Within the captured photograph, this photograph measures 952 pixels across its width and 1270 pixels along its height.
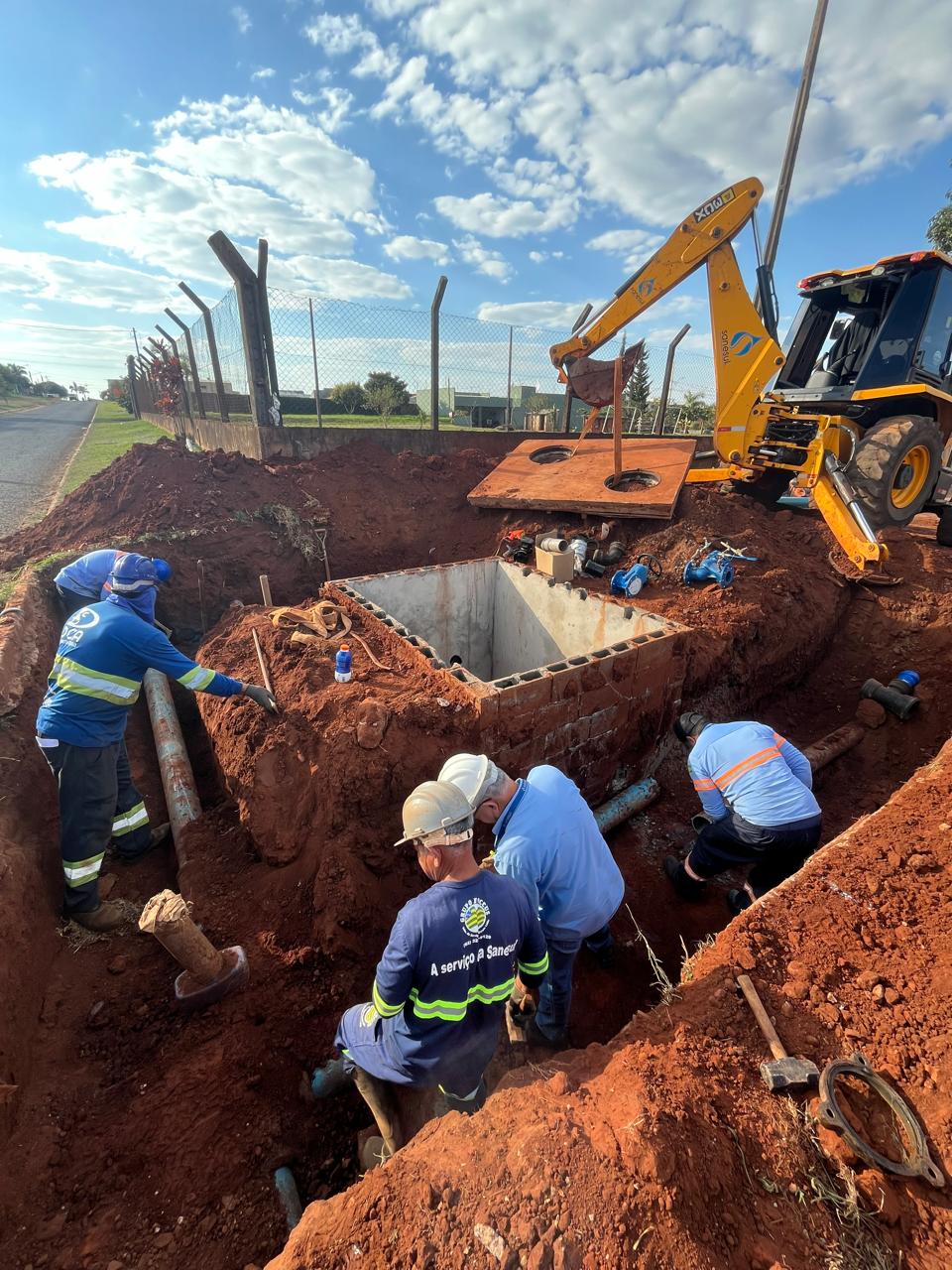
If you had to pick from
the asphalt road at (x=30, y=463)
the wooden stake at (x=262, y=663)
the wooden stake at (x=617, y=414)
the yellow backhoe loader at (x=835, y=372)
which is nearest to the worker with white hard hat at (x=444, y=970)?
the wooden stake at (x=262, y=663)

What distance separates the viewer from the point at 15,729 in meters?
4.04

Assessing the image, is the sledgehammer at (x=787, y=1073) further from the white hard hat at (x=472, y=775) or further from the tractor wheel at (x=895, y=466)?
the tractor wheel at (x=895, y=466)

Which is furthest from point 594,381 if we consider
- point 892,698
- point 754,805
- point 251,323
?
point 754,805

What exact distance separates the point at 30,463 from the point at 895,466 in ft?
77.5

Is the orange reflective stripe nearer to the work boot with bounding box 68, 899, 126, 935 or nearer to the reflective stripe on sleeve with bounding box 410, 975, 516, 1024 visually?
the reflective stripe on sleeve with bounding box 410, 975, 516, 1024

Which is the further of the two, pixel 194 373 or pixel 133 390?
pixel 133 390

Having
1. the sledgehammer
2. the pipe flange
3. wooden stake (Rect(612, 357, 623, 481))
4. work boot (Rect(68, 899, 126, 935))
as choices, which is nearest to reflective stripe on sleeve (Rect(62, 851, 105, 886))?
work boot (Rect(68, 899, 126, 935))

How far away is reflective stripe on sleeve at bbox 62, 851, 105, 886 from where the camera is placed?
3361 mm

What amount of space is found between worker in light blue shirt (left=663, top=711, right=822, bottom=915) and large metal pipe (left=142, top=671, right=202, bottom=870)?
12.0 ft

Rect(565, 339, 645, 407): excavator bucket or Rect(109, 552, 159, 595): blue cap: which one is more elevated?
Rect(565, 339, 645, 407): excavator bucket

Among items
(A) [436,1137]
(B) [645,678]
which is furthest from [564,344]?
(A) [436,1137]

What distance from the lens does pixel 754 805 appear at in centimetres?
337

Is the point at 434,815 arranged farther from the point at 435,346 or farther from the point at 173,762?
the point at 435,346

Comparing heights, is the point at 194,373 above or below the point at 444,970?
above
